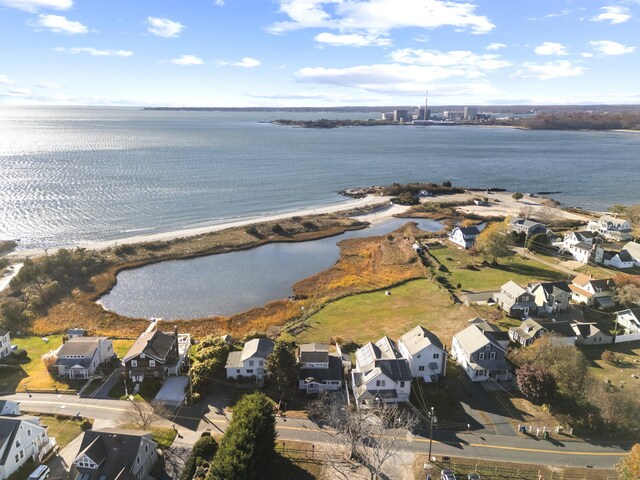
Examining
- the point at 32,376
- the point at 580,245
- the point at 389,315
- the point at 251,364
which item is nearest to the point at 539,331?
the point at 389,315

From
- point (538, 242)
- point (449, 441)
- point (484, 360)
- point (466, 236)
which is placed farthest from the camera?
point (466, 236)

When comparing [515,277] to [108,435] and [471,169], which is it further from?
[471,169]

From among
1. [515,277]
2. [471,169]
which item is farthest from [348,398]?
[471,169]

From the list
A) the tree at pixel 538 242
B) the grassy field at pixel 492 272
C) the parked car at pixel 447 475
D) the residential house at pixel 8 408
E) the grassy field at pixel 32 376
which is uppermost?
the tree at pixel 538 242

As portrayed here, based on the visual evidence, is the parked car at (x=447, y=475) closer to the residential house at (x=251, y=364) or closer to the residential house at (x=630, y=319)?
the residential house at (x=251, y=364)

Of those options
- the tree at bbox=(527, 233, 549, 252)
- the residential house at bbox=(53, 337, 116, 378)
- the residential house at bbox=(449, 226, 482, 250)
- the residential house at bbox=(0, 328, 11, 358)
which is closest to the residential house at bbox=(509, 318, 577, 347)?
the tree at bbox=(527, 233, 549, 252)

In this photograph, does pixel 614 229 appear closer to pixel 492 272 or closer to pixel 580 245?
pixel 580 245

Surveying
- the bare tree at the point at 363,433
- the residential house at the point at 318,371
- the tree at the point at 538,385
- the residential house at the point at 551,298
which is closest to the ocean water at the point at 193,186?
the residential house at the point at 318,371

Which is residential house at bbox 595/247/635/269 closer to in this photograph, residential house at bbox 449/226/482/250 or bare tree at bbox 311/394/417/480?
residential house at bbox 449/226/482/250
